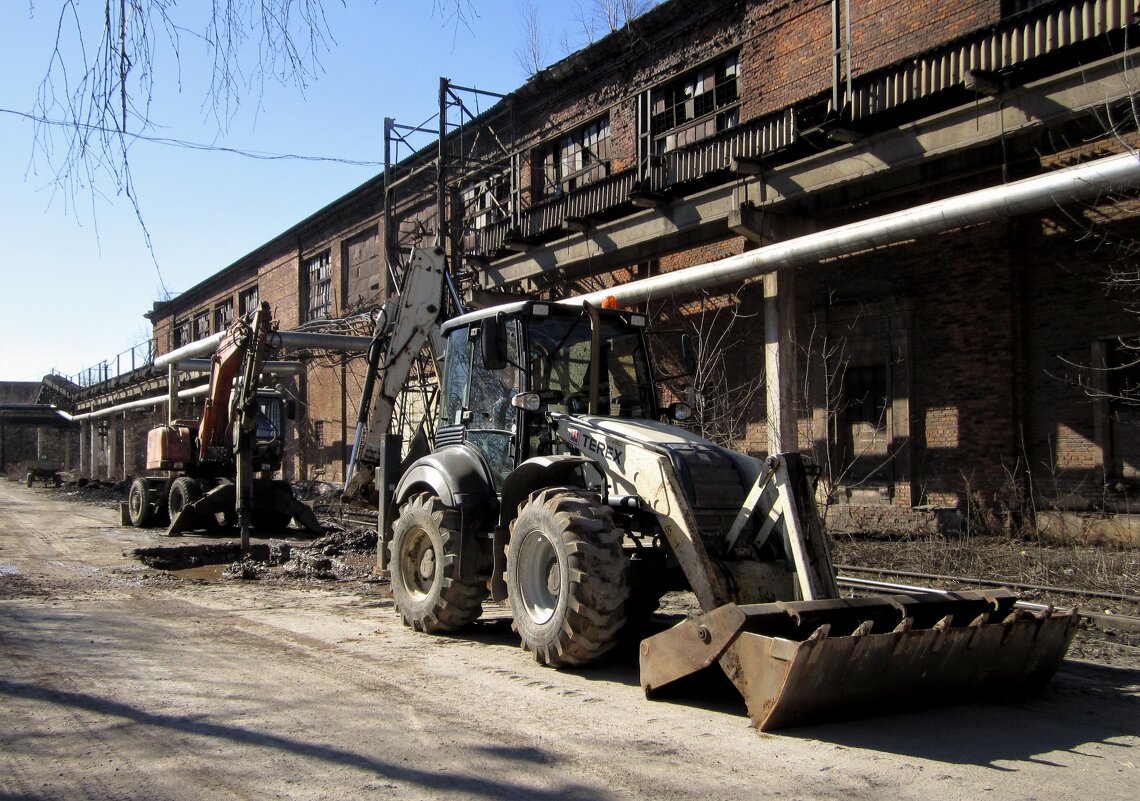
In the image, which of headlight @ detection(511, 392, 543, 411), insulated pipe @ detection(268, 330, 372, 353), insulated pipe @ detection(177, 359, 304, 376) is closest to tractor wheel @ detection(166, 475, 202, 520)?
insulated pipe @ detection(268, 330, 372, 353)

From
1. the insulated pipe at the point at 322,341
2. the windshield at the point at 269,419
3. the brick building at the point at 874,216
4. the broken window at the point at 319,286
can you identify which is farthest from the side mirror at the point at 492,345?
the broken window at the point at 319,286

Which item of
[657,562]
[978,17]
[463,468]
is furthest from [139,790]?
[978,17]

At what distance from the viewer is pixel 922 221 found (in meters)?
12.5

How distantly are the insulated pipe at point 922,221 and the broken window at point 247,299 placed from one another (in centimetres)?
3008

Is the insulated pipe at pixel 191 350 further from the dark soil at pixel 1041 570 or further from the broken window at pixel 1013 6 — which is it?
the broken window at pixel 1013 6

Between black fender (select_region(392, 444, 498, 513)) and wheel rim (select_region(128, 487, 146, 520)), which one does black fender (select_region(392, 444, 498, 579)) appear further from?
wheel rim (select_region(128, 487, 146, 520))

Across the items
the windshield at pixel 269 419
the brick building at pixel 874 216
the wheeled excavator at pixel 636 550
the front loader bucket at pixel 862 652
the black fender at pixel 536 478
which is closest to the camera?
the front loader bucket at pixel 862 652

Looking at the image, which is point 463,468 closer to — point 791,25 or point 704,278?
point 704,278

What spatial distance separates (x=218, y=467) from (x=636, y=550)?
Result: 16.4 meters

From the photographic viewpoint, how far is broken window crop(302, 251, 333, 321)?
3562 cm

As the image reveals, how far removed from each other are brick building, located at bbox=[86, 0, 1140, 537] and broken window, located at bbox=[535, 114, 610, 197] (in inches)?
5.1

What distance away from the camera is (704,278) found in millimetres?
15891

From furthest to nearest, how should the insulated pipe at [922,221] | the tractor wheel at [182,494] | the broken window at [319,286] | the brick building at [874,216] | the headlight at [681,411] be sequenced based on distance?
1. the broken window at [319,286]
2. the tractor wheel at [182,494]
3. the brick building at [874,216]
4. the insulated pipe at [922,221]
5. the headlight at [681,411]

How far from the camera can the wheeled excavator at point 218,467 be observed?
60.4ft
